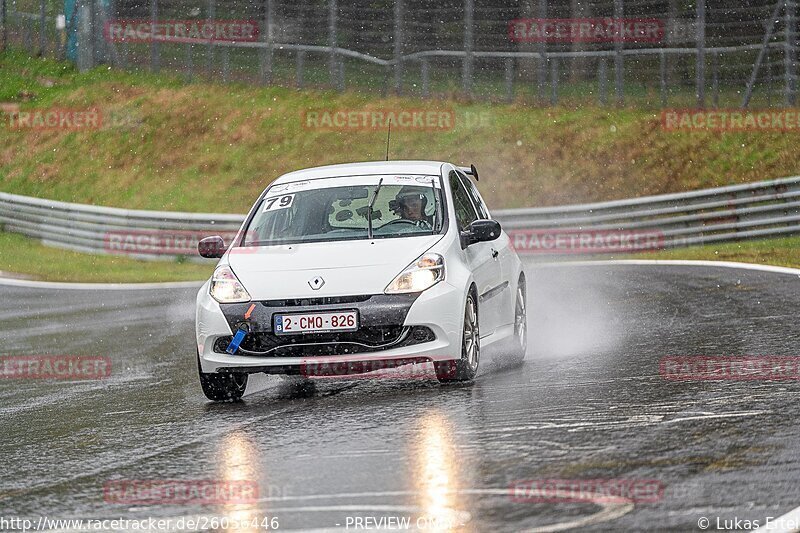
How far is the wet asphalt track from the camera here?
6465 mm

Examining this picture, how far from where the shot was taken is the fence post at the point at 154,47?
3875cm

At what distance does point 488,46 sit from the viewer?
109 ft

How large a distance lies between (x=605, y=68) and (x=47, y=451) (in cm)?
2502

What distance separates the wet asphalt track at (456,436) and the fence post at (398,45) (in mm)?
20582

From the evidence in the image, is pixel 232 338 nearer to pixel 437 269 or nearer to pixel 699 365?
pixel 437 269

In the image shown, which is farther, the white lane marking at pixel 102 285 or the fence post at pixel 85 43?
the fence post at pixel 85 43

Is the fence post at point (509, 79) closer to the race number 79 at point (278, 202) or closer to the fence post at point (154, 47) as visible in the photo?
the fence post at point (154, 47)

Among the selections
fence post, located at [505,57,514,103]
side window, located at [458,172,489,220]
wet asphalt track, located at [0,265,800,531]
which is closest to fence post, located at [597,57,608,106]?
fence post, located at [505,57,514,103]

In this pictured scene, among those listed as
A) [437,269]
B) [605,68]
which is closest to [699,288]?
[437,269]

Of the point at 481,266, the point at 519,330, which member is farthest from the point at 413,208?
the point at 519,330

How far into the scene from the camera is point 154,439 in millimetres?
8719

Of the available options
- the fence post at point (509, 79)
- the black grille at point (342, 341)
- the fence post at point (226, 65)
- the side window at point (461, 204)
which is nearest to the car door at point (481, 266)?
the side window at point (461, 204)

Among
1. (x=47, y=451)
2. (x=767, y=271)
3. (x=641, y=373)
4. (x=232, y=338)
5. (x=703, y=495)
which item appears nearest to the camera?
(x=703, y=495)

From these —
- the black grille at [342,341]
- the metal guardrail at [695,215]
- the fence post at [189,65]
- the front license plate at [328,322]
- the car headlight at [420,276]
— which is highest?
the car headlight at [420,276]
